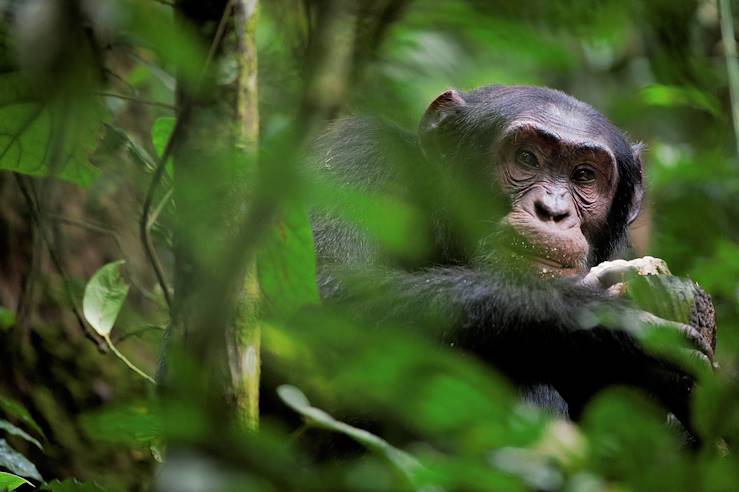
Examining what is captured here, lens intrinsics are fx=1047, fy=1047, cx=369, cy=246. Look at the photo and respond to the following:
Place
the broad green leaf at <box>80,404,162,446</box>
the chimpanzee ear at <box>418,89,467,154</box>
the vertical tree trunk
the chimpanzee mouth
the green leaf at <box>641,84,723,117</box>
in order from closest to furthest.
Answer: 1. the broad green leaf at <box>80,404,162,446</box>
2. the vertical tree trunk
3. the chimpanzee mouth
4. the chimpanzee ear at <box>418,89,467,154</box>
5. the green leaf at <box>641,84,723,117</box>

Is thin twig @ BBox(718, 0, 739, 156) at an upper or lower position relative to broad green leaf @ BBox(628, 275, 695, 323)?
upper

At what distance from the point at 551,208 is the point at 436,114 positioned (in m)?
0.83

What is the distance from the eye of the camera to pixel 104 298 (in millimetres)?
3568

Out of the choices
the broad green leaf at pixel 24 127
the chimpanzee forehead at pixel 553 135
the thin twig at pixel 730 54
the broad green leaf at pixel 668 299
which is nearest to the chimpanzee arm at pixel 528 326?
the broad green leaf at pixel 668 299

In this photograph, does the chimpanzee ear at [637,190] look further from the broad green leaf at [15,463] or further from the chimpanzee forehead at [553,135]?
the broad green leaf at [15,463]

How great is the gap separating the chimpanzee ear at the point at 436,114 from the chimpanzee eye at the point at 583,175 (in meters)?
0.62

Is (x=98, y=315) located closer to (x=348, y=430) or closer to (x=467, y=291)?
(x=467, y=291)

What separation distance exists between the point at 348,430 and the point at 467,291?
1.80 metres

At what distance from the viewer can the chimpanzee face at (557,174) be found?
4.08 metres

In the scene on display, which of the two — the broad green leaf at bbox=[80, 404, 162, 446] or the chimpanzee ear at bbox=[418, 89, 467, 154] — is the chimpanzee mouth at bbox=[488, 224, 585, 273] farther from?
the broad green leaf at bbox=[80, 404, 162, 446]

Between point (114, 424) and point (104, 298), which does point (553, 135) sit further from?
point (114, 424)

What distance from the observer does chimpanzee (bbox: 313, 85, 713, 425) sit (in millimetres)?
3326

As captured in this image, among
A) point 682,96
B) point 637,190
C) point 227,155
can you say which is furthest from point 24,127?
point 682,96

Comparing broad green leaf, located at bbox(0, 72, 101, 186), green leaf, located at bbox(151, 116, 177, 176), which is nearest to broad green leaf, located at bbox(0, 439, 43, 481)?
broad green leaf, located at bbox(0, 72, 101, 186)
